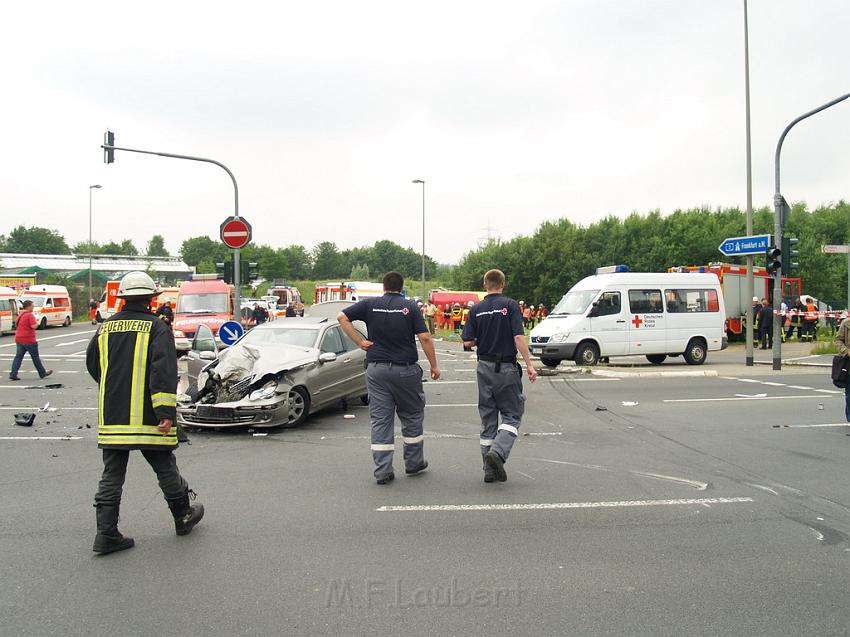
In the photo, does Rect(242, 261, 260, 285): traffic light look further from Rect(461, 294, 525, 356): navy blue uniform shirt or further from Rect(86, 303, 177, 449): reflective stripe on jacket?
Rect(86, 303, 177, 449): reflective stripe on jacket

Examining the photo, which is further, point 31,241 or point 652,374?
point 31,241

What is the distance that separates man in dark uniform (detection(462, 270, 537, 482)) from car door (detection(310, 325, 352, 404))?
169 inches

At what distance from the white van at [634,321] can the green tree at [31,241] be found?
141m

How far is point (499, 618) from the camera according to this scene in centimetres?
389

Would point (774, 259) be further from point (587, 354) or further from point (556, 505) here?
point (556, 505)

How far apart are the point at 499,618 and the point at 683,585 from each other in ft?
3.98

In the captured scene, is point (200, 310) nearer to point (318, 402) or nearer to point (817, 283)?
point (318, 402)

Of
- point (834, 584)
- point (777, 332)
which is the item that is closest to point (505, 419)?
point (834, 584)

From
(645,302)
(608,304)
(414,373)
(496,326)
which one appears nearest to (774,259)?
(645,302)

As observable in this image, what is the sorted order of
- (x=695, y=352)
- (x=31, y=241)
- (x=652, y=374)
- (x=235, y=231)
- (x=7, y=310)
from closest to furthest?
(x=235, y=231) < (x=652, y=374) < (x=695, y=352) < (x=7, y=310) < (x=31, y=241)

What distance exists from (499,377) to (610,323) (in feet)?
43.4

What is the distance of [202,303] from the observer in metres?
24.3

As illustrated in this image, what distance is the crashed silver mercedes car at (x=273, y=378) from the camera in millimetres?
9883

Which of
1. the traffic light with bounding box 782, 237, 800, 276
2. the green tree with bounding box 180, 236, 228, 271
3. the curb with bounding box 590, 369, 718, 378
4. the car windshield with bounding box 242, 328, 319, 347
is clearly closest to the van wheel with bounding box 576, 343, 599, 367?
the curb with bounding box 590, 369, 718, 378
